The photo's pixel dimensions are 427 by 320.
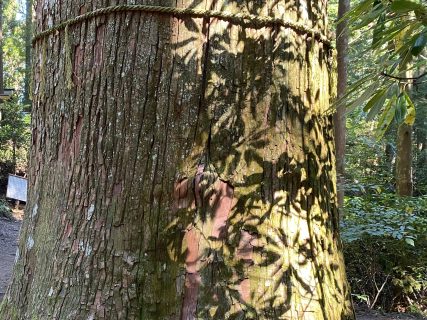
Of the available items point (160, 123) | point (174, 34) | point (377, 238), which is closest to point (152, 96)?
point (160, 123)

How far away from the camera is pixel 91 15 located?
5.86 feet

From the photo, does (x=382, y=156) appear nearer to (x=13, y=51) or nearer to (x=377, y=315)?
(x=377, y=315)

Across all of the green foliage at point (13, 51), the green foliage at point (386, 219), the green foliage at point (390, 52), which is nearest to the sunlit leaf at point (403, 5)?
the green foliage at point (390, 52)

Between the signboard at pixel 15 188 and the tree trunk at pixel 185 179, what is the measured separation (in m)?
15.0

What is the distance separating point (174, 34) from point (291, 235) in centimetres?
85

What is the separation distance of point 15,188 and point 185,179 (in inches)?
615

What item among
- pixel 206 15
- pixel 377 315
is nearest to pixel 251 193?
pixel 206 15

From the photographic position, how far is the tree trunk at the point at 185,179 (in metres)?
1.66

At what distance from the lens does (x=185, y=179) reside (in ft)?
5.53

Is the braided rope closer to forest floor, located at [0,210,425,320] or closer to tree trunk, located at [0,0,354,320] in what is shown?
tree trunk, located at [0,0,354,320]

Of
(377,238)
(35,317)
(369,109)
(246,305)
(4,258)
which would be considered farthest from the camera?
(4,258)

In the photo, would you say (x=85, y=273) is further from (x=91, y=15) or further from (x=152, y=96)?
(x=91, y=15)

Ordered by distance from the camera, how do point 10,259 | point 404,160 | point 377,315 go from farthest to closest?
point 404,160
point 10,259
point 377,315

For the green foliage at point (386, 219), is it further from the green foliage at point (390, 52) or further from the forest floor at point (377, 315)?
the green foliage at point (390, 52)
